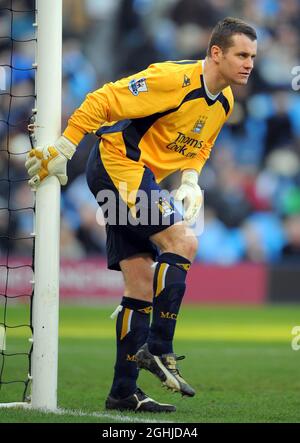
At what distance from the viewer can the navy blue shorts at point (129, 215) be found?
5.77 meters

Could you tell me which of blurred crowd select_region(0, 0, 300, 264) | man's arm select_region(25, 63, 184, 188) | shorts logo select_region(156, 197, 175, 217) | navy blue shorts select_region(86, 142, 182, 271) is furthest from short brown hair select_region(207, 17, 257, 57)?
blurred crowd select_region(0, 0, 300, 264)

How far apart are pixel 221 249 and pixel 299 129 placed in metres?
2.52

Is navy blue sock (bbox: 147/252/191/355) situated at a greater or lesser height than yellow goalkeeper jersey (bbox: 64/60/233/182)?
lesser

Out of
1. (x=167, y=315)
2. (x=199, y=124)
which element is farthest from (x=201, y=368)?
(x=199, y=124)

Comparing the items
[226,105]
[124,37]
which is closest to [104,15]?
[124,37]

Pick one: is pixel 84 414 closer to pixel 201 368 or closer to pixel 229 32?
pixel 229 32

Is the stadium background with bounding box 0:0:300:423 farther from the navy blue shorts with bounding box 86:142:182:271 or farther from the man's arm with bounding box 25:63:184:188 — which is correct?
the man's arm with bounding box 25:63:184:188

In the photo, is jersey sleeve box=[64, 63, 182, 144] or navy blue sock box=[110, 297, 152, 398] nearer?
jersey sleeve box=[64, 63, 182, 144]

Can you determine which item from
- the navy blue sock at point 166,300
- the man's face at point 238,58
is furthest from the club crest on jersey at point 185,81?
the navy blue sock at point 166,300

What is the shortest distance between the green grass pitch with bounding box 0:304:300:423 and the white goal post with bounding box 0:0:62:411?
231mm

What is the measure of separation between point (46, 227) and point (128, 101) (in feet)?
2.83

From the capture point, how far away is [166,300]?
224 inches

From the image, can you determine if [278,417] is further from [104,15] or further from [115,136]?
[104,15]

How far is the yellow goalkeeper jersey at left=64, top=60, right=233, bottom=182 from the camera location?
5727mm
